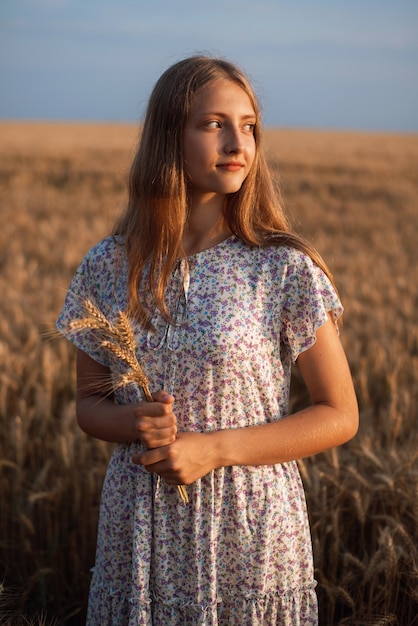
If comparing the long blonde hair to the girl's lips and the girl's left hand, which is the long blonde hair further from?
the girl's left hand

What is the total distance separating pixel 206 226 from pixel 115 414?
50 centimetres

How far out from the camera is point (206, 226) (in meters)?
1.76

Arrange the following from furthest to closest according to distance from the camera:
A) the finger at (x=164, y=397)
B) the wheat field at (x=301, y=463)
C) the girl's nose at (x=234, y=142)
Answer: the wheat field at (x=301, y=463)
the girl's nose at (x=234, y=142)
the finger at (x=164, y=397)

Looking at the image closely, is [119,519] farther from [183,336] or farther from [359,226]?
[359,226]

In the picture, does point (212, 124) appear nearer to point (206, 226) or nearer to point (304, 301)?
point (206, 226)

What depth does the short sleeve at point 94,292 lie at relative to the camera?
179cm

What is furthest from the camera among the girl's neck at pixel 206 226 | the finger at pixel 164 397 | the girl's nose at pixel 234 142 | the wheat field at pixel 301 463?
the wheat field at pixel 301 463

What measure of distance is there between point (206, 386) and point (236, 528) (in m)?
0.33

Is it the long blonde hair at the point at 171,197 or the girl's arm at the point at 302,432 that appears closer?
the girl's arm at the point at 302,432

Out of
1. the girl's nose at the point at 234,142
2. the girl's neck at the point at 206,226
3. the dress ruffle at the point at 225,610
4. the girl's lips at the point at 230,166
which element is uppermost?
the girl's nose at the point at 234,142

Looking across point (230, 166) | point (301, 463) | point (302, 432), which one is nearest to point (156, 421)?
point (302, 432)

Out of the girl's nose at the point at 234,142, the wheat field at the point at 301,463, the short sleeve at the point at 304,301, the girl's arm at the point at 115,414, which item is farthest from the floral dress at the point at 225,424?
the wheat field at the point at 301,463

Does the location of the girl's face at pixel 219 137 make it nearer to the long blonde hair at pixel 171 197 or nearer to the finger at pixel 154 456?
the long blonde hair at pixel 171 197

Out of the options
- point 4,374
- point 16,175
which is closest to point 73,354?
point 4,374
